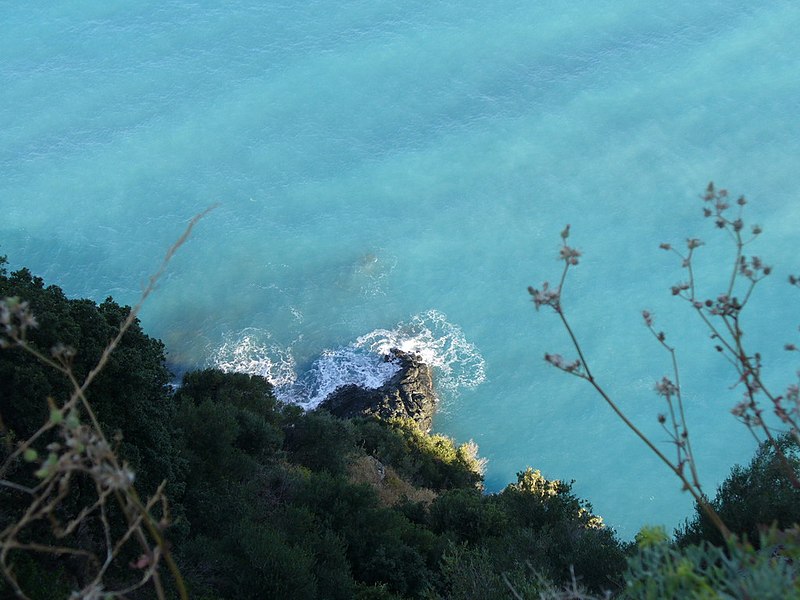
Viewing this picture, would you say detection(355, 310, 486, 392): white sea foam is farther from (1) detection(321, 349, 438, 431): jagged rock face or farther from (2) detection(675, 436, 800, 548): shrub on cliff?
(2) detection(675, 436, 800, 548): shrub on cliff

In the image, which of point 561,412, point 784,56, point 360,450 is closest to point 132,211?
point 360,450

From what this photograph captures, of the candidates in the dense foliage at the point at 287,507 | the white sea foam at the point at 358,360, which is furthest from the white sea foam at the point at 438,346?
the dense foliage at the point at 287,507

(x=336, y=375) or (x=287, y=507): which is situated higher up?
(x=336, y=375)

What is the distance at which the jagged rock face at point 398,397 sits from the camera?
25453 mm

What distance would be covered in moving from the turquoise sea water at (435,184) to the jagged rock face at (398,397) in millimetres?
503

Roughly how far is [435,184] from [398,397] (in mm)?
8876

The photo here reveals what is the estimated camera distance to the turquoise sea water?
85.1 feet

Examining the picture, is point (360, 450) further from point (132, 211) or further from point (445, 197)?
point (132, 211)

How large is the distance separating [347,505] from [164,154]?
1848 centimetres

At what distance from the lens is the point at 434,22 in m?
37.1

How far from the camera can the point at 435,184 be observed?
31.0 metres

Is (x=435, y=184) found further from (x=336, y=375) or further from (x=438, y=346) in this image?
(x=336, y=375)

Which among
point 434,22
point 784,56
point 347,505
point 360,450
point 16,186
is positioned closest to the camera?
point 347,505

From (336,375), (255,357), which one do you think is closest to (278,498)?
(336,375)
